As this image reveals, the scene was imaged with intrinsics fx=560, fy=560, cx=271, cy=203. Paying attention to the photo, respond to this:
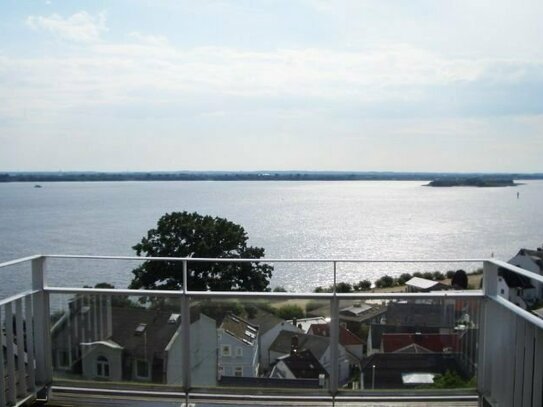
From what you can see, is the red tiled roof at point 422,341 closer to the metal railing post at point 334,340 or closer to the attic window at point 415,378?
the attic window at point 415,378

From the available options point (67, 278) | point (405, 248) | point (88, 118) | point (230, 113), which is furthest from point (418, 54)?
point (88, 118)

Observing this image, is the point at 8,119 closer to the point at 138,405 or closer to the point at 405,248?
the point at 405,248

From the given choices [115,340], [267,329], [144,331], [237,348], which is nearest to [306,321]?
[267,329]

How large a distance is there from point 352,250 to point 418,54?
22.6 meters

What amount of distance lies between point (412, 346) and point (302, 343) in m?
0.79

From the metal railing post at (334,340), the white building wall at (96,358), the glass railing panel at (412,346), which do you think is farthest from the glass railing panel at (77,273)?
the glass railing panel at (412,346)

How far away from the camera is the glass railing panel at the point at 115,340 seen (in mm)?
4098

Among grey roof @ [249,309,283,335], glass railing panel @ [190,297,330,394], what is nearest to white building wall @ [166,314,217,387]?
glass railing panel @ [190,297,330,394]

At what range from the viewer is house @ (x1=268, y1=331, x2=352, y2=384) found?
13.0 feet

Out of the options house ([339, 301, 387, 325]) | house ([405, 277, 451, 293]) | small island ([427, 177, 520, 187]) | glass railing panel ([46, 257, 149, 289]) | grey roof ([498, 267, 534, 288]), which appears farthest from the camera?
small island ([427, 177, 520, 187])

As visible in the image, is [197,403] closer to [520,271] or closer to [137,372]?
[137,372]

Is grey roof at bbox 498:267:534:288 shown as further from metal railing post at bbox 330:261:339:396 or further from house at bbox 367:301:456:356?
metal railing post at bbox 330:261:339:396

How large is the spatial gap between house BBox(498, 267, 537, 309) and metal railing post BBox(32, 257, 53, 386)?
10.7 feet

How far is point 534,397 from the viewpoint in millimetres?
2859
